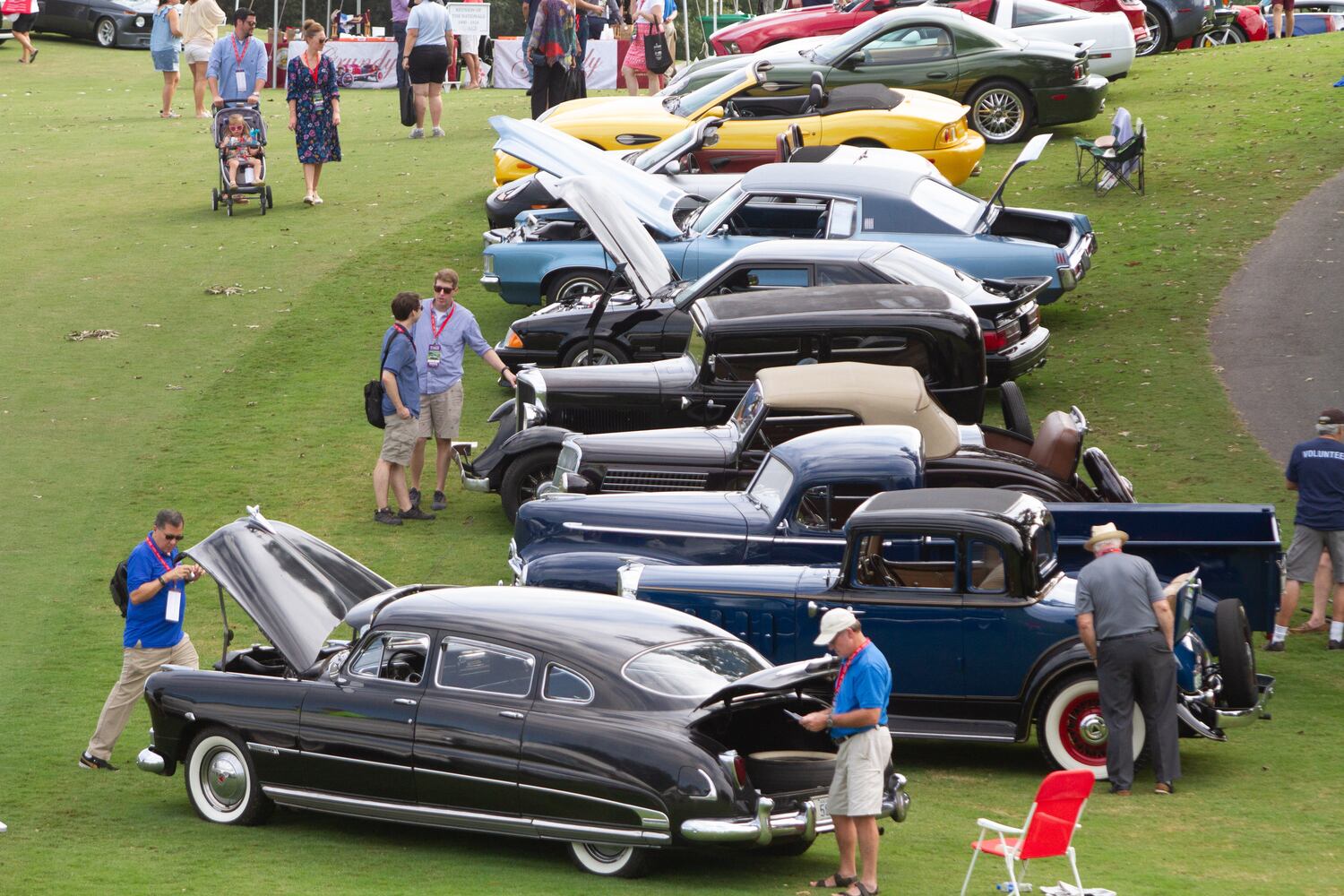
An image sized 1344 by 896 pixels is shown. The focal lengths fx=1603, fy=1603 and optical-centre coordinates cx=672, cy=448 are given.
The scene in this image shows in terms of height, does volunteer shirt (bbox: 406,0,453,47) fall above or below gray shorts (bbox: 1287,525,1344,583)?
above

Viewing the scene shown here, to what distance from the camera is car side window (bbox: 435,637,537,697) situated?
320 inches

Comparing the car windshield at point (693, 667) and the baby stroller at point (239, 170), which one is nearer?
the car windshield at point (693, 667)

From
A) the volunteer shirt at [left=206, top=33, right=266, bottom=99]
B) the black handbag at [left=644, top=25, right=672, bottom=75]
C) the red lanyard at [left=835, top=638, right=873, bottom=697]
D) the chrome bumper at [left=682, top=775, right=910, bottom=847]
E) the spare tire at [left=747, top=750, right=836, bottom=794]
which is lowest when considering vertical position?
the chrome bumper at [left=682, top=775, right=910, bottom=847]

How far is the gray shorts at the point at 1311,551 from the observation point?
37.6 feet

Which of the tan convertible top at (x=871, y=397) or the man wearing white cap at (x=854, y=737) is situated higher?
the tan convertible top at (x=871, y=397)

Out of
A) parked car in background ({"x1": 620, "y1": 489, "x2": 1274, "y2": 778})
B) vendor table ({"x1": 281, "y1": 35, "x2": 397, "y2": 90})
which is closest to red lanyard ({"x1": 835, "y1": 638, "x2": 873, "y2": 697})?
parked car in background ({"x1": 620, "y1": 489, "x2": 1274, "y2": 778})

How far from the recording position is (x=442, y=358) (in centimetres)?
1378

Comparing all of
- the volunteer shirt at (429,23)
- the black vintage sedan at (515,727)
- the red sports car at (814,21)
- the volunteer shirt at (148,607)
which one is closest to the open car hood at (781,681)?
the black vintage sedan at (515,727)

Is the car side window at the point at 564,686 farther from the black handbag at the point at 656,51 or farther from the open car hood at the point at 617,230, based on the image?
the black handbag at the point at 656,51

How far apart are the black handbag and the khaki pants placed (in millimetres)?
20531

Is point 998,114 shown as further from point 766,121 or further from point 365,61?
point 365,61

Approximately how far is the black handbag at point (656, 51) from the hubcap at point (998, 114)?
21.8ft

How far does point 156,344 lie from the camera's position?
1831 centimetres

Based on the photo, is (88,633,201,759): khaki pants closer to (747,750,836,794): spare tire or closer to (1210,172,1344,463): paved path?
(747,750,836,794): spare tire
